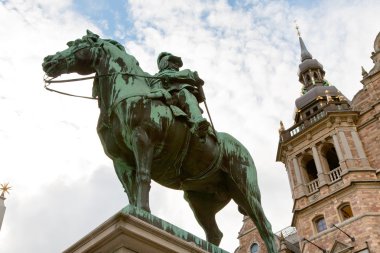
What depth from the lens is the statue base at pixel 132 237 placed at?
3328 mm

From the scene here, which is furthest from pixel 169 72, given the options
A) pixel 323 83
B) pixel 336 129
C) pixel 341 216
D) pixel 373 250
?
pixel 323 83

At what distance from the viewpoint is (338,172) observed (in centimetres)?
2547

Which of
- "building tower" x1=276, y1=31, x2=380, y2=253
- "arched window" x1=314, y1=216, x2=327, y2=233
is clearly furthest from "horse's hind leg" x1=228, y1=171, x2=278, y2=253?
"arched window" x1=314, y1=216, x2=327, y2=233

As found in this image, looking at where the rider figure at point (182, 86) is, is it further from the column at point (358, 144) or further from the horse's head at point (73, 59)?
the column at point (358, 144)

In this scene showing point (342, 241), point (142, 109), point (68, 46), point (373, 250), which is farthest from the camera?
point (342, 241)

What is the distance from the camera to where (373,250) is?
2112cm

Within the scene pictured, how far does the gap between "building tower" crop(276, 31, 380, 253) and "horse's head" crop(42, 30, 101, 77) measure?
19.6 m

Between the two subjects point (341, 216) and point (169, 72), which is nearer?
point (169, 72)

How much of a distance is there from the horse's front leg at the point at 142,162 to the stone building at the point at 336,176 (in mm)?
19679

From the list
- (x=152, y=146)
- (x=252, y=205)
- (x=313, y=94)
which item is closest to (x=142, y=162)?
(x=152, y=146)

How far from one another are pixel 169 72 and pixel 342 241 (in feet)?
65.4

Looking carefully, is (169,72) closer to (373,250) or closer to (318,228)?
(373,250)

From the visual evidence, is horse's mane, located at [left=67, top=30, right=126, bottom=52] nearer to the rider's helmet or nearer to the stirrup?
the rider's helmet

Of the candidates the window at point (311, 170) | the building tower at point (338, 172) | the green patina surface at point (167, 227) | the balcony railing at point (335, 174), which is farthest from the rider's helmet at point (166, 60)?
the window at point (311, 170)
